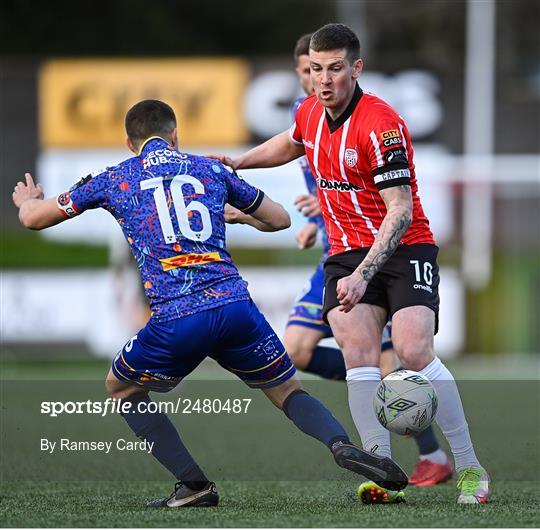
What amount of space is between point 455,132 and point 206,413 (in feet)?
52.1

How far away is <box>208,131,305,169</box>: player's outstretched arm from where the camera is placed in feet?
21.1

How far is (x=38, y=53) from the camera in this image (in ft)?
88.2

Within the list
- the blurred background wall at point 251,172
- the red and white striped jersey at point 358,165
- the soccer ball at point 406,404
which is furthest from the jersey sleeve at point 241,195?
the blurred background wall at point 251,172

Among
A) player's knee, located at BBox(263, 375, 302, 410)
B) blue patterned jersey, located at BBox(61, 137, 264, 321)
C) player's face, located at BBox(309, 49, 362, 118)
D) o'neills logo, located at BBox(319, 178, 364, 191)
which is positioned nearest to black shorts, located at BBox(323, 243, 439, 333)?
o'neills logo, located at BBox(319, 178, 364, 191)

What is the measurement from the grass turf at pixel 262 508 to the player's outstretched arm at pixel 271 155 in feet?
5.54

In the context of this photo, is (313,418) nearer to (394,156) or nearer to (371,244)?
(371,244)

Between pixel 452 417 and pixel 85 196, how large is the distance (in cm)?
198

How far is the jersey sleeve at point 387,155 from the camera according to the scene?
5695mm

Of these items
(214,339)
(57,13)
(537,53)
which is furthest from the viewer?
(537,53)

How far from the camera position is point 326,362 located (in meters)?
7.33

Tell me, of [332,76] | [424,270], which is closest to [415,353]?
[424,270]

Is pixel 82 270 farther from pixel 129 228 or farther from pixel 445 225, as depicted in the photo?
pixel 129 228

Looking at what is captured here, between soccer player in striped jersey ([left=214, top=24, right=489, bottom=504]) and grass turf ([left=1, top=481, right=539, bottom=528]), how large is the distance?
1.08 ft

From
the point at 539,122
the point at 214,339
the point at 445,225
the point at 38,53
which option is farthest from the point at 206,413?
the point at 38,53
